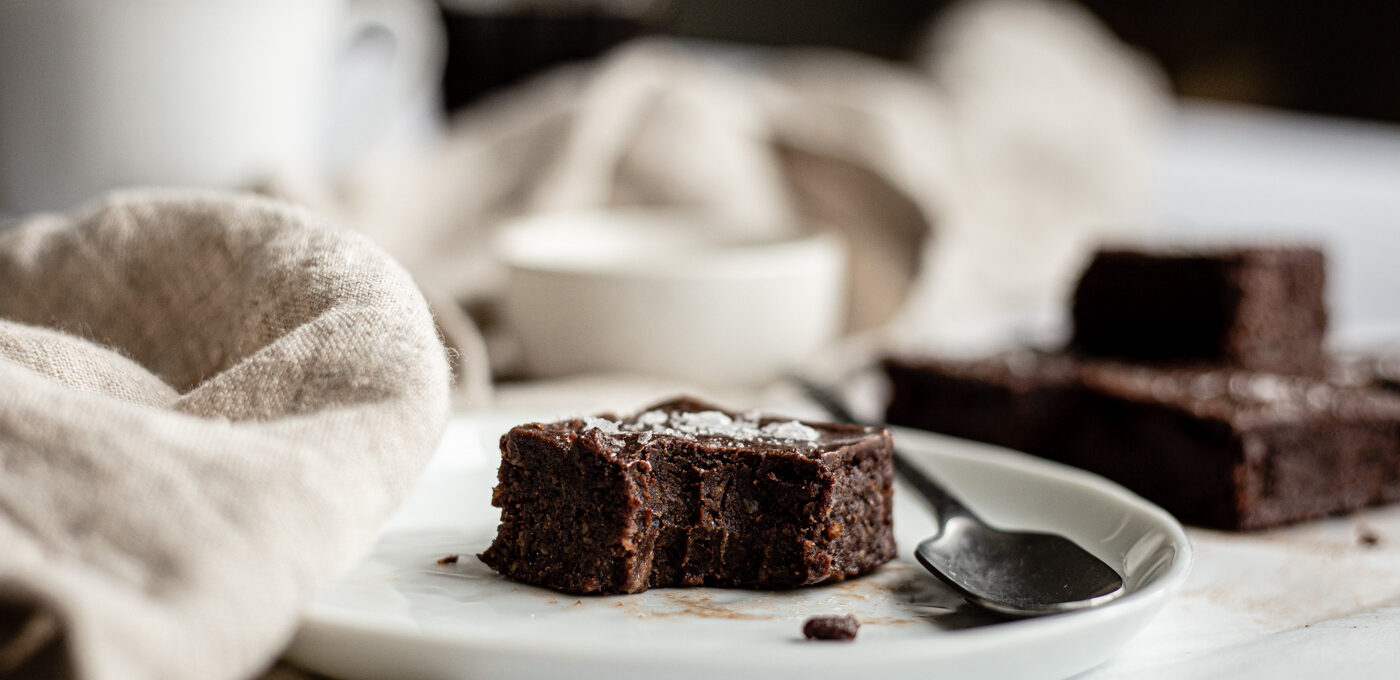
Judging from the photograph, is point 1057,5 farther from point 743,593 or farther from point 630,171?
point 743,593

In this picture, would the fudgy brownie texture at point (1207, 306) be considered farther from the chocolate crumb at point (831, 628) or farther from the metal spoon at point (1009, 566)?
the chocolate crumb at point (831, 628)

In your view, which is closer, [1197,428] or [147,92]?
[1197,428]

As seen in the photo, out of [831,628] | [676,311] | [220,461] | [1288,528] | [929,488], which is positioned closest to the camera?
[220,461]

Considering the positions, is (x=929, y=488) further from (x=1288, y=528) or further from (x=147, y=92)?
(x=147, y=92)

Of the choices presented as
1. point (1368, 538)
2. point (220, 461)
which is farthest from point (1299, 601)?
point (220, 461)

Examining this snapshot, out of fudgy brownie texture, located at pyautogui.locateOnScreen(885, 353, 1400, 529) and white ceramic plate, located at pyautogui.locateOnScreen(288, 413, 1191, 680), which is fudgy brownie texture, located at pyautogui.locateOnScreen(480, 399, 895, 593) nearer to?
white ceramic plate, located at pyautogui.locateOnScreen(288, 413, 1191, 680)
